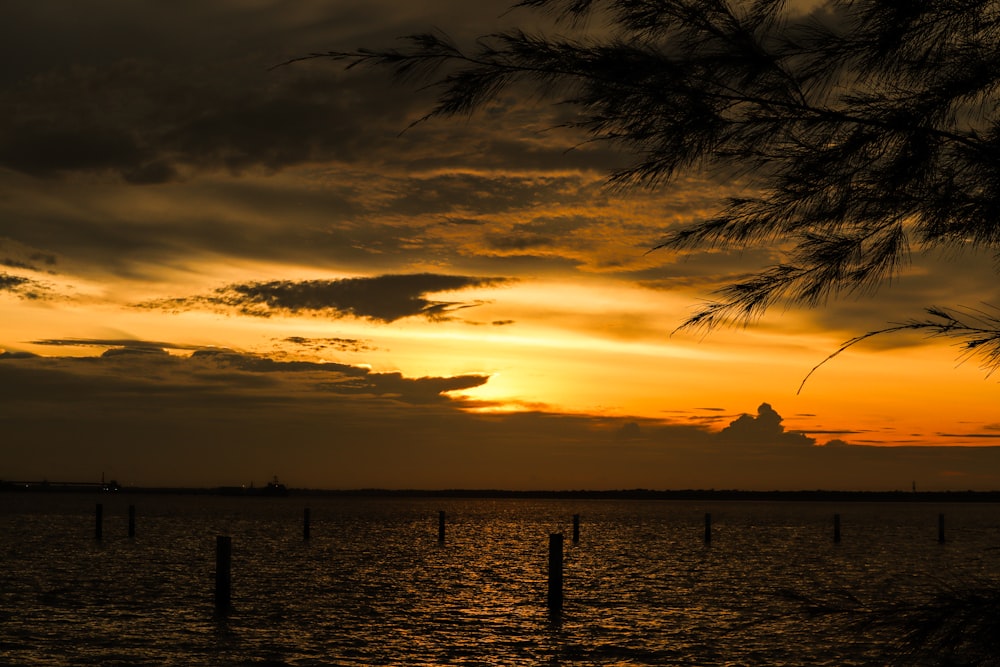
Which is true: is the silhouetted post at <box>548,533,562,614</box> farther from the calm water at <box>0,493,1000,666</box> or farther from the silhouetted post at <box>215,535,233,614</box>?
the silhouetted post at <box>215,535,233,614</box>

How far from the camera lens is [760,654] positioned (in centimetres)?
2159

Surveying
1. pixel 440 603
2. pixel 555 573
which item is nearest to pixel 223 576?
pixel 440 603

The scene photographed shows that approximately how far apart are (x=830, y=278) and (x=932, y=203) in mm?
654

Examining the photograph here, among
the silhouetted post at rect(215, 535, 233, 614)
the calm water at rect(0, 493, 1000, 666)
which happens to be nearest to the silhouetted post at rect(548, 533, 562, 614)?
the calm water at rect(0, 493, 1000, 666)

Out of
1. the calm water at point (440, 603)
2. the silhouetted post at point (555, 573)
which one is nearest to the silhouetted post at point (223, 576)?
the calm water at point (440, 603)

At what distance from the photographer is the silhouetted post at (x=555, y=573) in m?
27.4

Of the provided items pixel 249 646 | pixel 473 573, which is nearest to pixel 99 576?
pixel 473 573

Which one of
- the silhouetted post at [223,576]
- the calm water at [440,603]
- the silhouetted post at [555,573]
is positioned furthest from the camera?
the silhouetted post at [223,576]

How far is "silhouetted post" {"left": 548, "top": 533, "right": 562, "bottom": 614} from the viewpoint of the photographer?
27.4 metres

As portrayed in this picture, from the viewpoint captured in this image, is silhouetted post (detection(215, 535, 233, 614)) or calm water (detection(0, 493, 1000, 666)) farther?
silhouetted post (detection(215, 535, 233, 614))

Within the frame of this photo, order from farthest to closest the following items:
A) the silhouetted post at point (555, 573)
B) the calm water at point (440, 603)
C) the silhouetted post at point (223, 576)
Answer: the silhouetted post at point (223, 576), the silhouetted post at point (555, 573), the calm water at point (440, 603)

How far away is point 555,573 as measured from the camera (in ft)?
91.6

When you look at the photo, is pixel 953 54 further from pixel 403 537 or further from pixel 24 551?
pixel 403 537

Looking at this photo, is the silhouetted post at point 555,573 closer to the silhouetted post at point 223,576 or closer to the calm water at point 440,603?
the calm water at point 440,603
